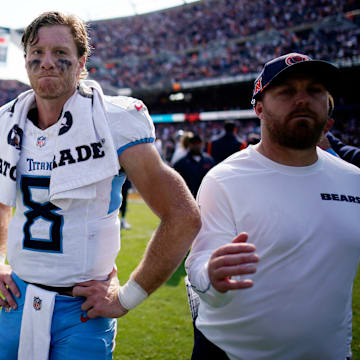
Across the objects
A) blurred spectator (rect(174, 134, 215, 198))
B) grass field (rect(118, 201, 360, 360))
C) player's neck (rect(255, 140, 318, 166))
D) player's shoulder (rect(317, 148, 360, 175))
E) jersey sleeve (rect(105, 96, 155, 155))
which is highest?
jersey sleeve (rect(105, 96, 155, 155))

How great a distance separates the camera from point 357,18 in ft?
75.6

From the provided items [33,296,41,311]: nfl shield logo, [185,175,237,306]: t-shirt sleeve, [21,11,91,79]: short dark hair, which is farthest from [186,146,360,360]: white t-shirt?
[21,11,91,79]: short dark hair

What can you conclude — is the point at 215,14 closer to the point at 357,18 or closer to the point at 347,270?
the point at 357,18

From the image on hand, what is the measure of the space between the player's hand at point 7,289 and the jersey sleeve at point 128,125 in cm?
80

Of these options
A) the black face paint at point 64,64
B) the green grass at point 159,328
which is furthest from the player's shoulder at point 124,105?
the green grass at point 159,328

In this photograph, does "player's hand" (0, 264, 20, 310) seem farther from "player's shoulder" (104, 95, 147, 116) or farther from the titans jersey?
"player's shoulder" (104, 95, 147, 116)

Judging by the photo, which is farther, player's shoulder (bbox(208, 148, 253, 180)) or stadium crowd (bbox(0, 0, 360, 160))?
stadium crowd (bbox(0, 0, 360, 160))

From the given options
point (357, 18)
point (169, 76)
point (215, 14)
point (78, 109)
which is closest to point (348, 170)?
point (78, 109)

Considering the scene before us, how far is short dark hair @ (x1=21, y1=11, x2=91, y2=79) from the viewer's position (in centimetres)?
173

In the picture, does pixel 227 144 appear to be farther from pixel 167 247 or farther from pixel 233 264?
pixel 233 264

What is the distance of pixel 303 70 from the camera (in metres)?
1.65

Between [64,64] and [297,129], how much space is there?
1.11 m

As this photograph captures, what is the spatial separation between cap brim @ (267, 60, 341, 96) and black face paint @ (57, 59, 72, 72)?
0.94 m

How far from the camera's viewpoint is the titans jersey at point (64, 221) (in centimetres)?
158
